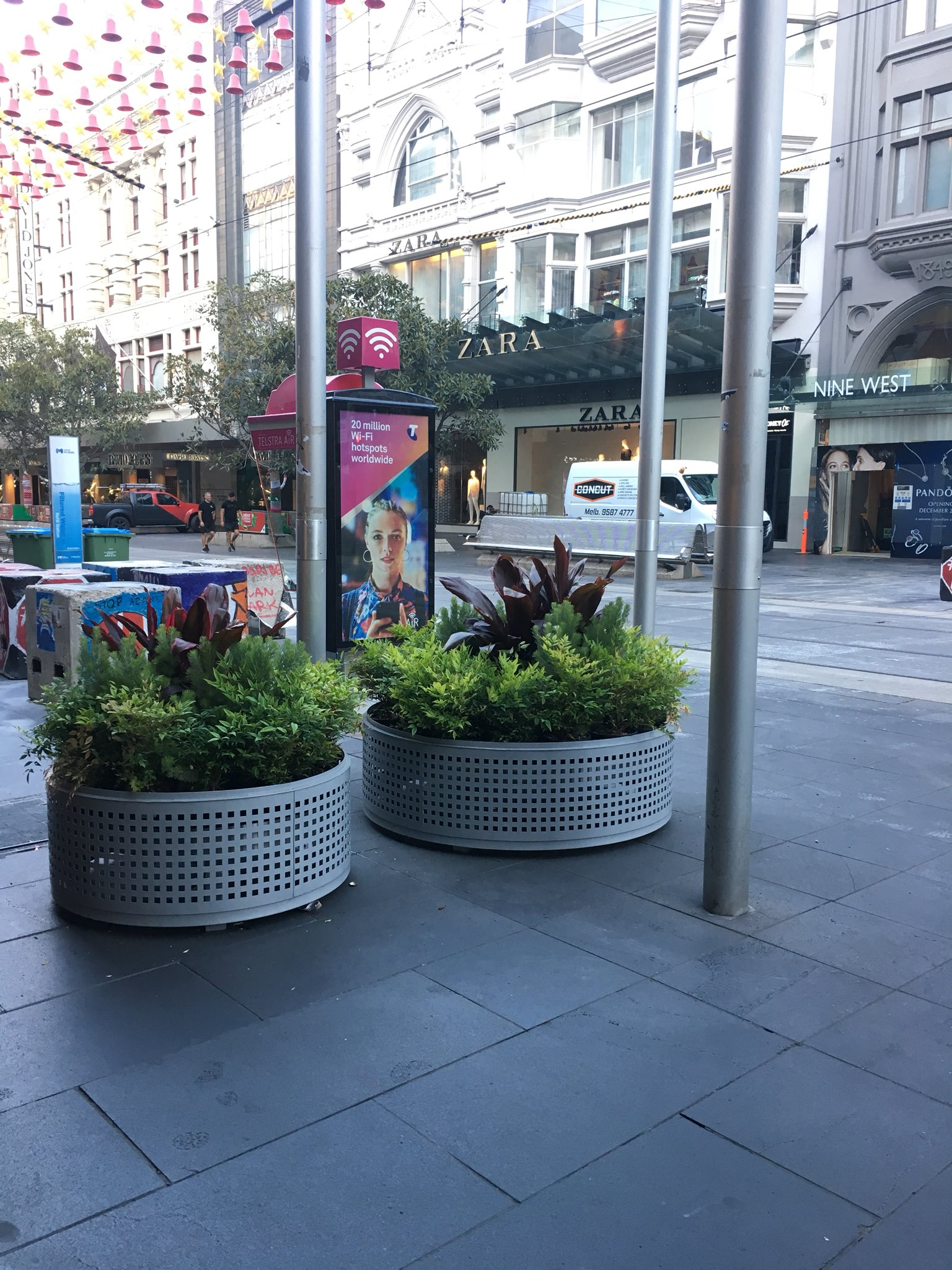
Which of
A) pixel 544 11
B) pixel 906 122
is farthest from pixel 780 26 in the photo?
pixel 544 11

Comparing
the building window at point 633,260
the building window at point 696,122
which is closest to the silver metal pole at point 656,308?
the building window at point 633,260

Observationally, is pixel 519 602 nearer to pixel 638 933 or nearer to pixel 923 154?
pixel 638 933

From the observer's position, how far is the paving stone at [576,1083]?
2.80 meters

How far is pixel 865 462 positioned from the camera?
30.1 metres

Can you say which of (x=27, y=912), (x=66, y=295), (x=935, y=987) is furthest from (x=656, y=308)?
(x=66, y=295)

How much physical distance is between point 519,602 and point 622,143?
32311 mm

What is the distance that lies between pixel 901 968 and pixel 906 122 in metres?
30.3

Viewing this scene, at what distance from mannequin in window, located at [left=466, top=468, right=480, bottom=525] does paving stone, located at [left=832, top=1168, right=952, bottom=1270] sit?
127ft

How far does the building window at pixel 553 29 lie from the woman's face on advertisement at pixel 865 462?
1600 cm

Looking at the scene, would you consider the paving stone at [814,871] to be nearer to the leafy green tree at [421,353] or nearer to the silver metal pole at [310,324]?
the silver metal pole at [310,324]

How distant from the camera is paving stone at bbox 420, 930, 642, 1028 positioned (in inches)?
142

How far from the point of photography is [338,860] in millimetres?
4559

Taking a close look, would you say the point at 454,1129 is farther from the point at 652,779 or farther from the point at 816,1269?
the point at 652,779

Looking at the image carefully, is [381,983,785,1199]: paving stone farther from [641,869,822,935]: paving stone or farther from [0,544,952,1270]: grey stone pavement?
[641,869,822,935]: paving stone
